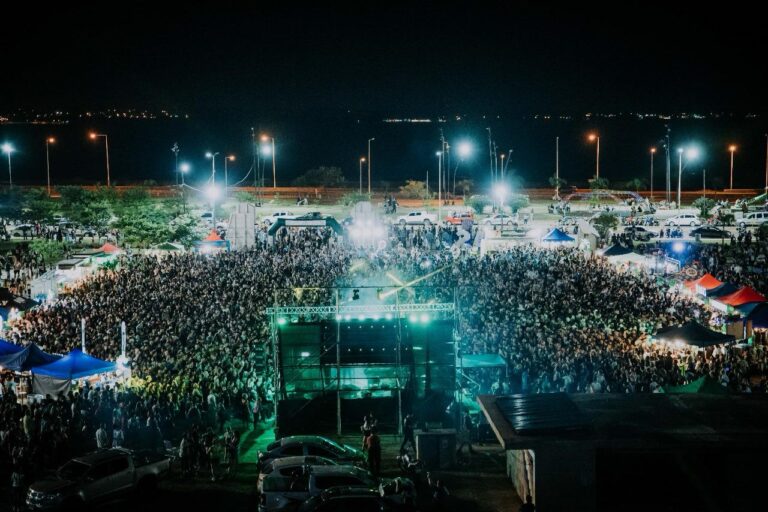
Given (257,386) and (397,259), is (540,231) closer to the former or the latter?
(397,259)

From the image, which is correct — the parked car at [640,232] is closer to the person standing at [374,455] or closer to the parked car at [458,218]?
the parked car at [458,218]

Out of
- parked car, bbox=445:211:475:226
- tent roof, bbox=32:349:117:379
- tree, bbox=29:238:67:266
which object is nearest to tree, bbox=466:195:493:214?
parked car, bbox=445:211:475:226

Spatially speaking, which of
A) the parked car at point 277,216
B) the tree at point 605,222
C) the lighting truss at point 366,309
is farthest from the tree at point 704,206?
the lighting truss at point 366,309

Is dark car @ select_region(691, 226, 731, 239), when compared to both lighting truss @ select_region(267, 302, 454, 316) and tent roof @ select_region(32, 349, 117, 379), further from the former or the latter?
tent roof @ select_region(32, 349, 117, 379)

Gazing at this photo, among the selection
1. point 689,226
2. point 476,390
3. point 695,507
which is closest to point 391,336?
point 476,390

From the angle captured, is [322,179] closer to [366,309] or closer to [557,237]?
[557,237]
